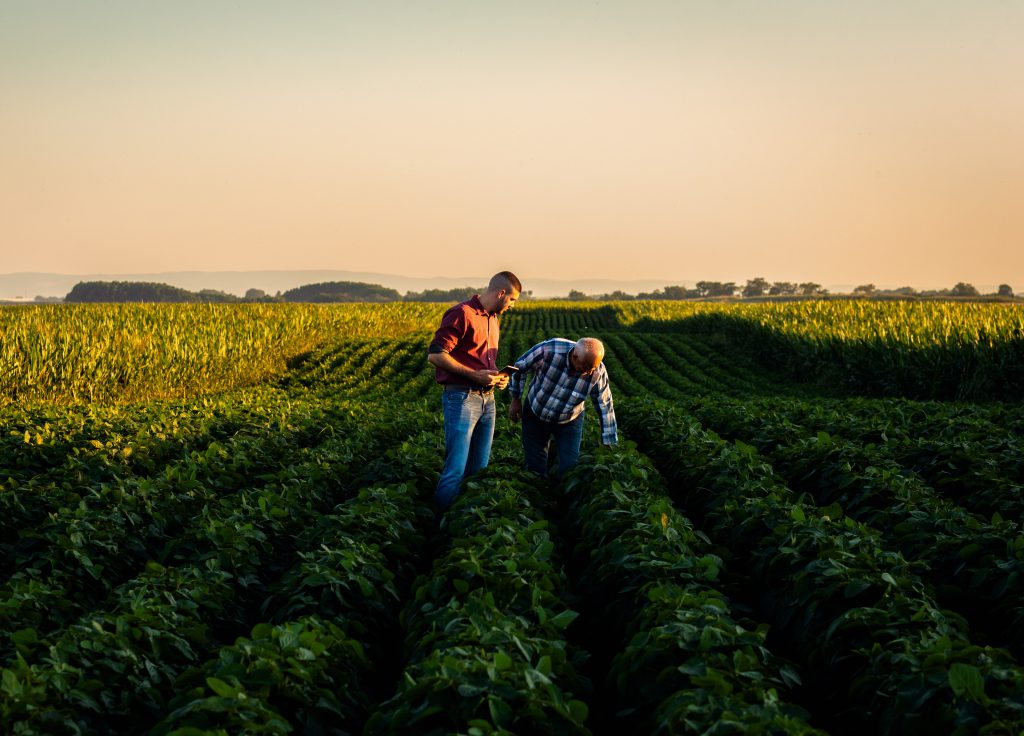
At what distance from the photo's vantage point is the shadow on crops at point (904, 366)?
877 inches

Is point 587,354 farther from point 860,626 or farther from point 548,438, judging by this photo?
point 860,626

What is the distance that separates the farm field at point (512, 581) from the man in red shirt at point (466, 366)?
41 centimetres

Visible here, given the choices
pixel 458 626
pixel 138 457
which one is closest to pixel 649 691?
pixel 458 626

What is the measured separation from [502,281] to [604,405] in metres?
1.92

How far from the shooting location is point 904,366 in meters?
24.1

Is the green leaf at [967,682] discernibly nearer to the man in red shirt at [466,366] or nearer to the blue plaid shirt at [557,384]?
the man in red shirt at [466,366]

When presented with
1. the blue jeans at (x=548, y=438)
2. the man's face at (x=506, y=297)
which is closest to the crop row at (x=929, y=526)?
the blue jeans at (x=548, y=438)

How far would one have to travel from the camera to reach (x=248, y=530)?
6.38 meters

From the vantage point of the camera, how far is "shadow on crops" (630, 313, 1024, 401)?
22.3m

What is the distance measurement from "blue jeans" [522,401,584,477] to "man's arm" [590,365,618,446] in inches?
11.3

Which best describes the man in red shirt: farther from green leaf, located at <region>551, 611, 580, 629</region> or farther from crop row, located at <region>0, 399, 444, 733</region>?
green leaf, located at <region>551, 611, 580, 629</region>

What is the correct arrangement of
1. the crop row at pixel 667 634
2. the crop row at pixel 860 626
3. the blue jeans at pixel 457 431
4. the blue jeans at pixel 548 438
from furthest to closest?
the blue jeans at pixel 548 438 → the blue jeans at pixel 457 431 → the crop row at pixel 860 626 → the crop row at pixel 667 634

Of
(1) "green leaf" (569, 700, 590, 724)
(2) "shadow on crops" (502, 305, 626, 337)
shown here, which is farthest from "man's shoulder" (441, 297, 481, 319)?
(2) "shadow on crops" (502, 305, 626, 337)

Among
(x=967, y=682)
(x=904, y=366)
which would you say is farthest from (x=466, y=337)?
(x=904, y=366)
